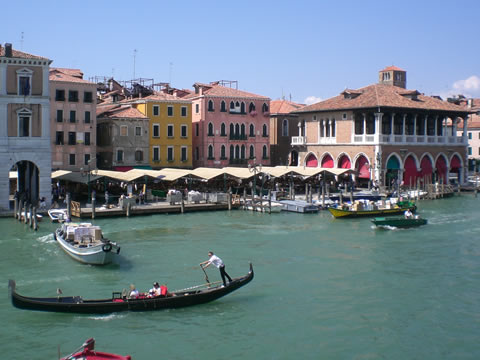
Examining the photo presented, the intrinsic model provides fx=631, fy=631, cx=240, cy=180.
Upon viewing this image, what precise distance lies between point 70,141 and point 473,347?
3229 cm

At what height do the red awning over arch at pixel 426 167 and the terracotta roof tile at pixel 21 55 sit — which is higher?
the terracotta roof tile at pixel 21 55

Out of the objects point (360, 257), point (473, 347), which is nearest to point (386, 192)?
point (360, 257)

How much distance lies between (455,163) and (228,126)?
18306 millimetres

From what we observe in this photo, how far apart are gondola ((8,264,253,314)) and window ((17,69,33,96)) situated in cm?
1750

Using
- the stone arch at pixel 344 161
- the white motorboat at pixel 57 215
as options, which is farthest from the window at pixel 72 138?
the stone arch at pixel 344 161

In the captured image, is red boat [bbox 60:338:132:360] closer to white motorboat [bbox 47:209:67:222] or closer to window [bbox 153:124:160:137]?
white motorboat [bbox 47:209:67:222]

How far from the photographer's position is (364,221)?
31.8 meters

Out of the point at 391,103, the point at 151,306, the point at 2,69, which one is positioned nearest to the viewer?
the point at 151,306

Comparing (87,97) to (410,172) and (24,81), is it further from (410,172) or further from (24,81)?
(410,172)

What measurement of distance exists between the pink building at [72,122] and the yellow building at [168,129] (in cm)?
445

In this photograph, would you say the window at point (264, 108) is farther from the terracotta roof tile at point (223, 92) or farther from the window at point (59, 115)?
the window at point (59, 115)

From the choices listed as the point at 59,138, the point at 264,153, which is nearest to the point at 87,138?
the point at 59,138

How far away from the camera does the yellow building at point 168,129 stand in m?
44.7

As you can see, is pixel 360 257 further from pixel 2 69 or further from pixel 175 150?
pixel 175 150
